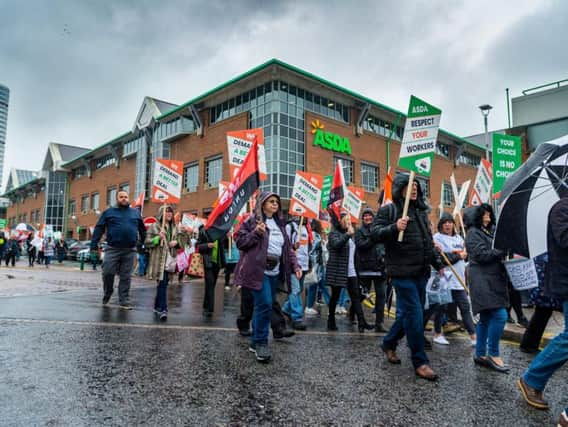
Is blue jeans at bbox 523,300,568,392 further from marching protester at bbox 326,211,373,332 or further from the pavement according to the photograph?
marching protester at bbox 326,211,373,332

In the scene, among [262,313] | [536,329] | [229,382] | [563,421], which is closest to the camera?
[563,421]

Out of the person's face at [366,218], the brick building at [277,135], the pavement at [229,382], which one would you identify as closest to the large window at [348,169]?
the brick building at [277,135]

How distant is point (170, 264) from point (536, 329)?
5188mm

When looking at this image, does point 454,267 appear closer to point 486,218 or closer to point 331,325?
point 486,218

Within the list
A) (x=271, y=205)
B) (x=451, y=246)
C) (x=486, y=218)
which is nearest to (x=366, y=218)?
(x=451, y=246)

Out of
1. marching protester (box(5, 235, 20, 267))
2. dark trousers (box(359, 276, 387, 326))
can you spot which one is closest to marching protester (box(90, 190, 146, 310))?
dark trousers (box(359, 276, 387, 326))

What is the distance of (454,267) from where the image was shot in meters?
6.11

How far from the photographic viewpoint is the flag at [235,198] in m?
5.34

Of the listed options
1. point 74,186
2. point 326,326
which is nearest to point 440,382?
point 326,326

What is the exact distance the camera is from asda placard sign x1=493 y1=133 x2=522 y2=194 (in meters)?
9.13

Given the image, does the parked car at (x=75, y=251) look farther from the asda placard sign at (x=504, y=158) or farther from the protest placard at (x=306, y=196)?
the asda placard sign at (x=504, y=158)

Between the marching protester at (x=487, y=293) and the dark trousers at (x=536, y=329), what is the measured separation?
0.95m

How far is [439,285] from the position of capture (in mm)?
5602

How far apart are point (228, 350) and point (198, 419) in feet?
6.26
